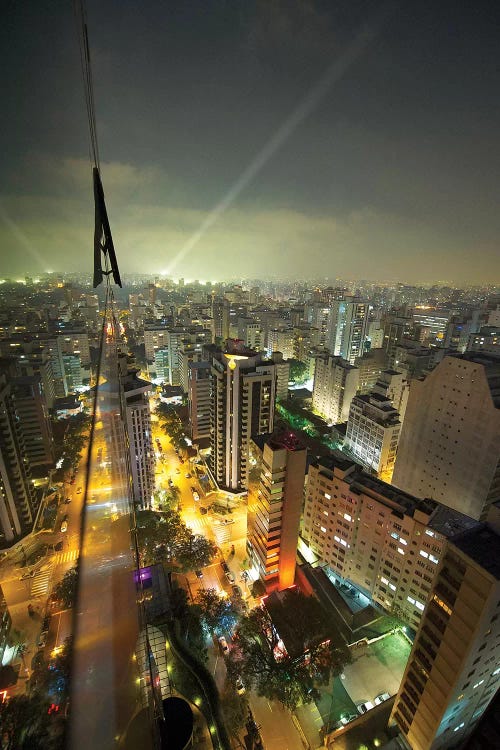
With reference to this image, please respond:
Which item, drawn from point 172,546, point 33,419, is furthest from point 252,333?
point 172,546

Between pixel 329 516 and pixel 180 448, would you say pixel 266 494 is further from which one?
pixel 180 448

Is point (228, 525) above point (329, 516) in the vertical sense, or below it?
below

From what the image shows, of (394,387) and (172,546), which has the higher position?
(394,387)

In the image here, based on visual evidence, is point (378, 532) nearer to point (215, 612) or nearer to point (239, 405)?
point (215, 612)

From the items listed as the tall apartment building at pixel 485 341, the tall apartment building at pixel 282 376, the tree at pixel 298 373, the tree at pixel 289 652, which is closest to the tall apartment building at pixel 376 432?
the tall apartment building at pixel 282 376

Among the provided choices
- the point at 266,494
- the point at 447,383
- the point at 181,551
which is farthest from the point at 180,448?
the point at 447,383

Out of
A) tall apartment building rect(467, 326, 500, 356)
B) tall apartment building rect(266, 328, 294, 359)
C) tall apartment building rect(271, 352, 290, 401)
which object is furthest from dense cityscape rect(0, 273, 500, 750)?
tall apartment building rect(467, 326, 500, 356)
